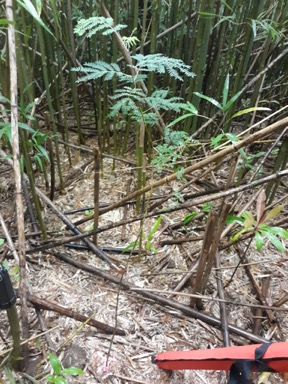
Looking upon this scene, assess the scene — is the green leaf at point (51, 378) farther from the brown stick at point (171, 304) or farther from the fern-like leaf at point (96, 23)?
the fern-like leaf at point (96, 23)

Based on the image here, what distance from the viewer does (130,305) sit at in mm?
1002

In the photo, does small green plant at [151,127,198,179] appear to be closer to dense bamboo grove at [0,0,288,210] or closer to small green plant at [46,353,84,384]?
dense bamboo grove at [0,0,288,210]

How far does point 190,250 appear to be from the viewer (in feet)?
3.86

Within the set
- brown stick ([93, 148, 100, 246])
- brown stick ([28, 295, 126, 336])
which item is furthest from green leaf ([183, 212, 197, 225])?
brown stick ([28, 295, 126, 336])

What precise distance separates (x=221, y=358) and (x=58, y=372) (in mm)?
379

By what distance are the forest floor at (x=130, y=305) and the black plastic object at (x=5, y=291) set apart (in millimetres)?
122

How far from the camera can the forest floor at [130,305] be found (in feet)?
2.81

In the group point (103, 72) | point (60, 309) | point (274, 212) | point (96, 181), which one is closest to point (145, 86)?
point (103, 72)

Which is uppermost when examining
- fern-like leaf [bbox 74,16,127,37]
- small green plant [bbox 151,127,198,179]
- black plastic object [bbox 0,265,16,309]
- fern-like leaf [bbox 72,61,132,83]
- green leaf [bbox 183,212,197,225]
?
fern-like leaf [bbox 74,16,127,37]

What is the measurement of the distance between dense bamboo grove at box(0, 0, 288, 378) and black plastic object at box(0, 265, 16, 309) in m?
0.40

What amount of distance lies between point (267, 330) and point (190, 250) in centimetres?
35

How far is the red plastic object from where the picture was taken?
62 centimetres

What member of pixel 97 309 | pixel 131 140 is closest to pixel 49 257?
pixel 97 309

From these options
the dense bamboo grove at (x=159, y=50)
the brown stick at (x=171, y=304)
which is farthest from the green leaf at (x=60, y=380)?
the dense bamboo grove at (x=159, y=50)
